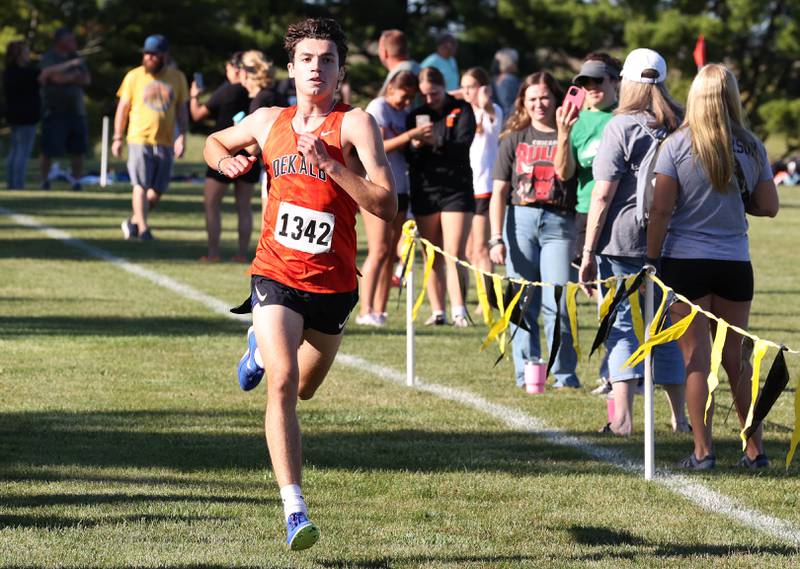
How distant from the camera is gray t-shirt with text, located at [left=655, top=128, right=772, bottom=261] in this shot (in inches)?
299

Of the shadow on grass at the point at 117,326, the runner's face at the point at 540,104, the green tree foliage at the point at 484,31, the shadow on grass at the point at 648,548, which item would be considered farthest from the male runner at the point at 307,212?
the green tree foliage at the point at 484,31

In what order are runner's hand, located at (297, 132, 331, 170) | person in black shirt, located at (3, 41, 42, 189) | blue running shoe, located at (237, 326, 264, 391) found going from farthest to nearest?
person in black shirt, located at (3, 41, 42, 189) → blue running shoe, located at (237, 326, 264, 391) → runner's hand, located at (297, 132, 331, 170)

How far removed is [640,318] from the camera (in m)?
7.74

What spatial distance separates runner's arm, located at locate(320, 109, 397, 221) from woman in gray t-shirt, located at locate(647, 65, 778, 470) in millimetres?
1807

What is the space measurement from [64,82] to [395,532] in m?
21.0

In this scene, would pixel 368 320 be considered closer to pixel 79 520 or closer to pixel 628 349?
pixel 628 349

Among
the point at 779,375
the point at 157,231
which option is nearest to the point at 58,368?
the point at 779,375

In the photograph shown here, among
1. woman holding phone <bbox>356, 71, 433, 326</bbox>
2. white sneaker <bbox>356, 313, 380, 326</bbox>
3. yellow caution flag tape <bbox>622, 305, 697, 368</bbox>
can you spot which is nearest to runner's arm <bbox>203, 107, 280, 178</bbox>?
yellow caution flag tape <bbox>622, 305, 697, 368</bbox>

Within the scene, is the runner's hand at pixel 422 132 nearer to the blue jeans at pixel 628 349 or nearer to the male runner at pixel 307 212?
the blue jeans at pixel 628 349

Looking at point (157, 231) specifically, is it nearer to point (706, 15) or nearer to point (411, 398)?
point (411, 398)

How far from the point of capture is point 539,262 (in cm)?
1037

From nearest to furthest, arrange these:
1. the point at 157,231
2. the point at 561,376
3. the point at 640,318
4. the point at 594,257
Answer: the point at 640,318 → the point at 594,257 → the point at 561,376 → the point at 157,231

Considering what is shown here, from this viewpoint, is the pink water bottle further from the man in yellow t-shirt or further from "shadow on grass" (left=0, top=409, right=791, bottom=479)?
the man in yellow t-shirt

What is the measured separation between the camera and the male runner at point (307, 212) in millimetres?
6125
